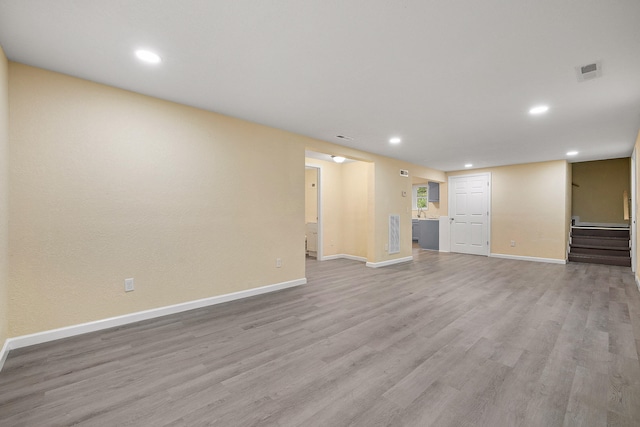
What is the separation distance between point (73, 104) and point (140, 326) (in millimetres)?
2243

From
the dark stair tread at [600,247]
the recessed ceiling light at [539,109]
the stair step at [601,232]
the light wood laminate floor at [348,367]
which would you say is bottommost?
the light wood laminate floor at [348,367]

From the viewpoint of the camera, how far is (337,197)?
7219mm

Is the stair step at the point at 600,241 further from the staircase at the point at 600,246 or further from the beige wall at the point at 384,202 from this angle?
the beige wall at the point at 384,202

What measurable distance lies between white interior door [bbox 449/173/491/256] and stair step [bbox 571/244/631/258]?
1933 millimetres

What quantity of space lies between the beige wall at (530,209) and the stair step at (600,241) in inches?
35.3

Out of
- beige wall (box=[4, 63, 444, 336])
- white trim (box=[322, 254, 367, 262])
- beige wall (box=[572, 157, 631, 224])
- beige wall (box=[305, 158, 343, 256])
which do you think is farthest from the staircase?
beige wall (box=[4, 63, 444, 336])

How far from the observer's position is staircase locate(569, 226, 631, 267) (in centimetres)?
626

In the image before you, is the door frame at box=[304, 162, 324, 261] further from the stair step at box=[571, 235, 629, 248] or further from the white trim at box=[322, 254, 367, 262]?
the stair step at box=[571, 235, 629, 248]

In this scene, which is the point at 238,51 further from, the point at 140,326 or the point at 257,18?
the point at 140,326

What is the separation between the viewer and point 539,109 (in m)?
3.35

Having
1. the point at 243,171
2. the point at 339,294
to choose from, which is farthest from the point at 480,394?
the point at 243,171

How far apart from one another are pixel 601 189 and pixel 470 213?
4.00 meters

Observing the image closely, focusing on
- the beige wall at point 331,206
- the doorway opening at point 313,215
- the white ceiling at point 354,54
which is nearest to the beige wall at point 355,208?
the beige wall at point 331,206

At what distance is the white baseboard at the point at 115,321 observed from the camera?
2.40 meters
